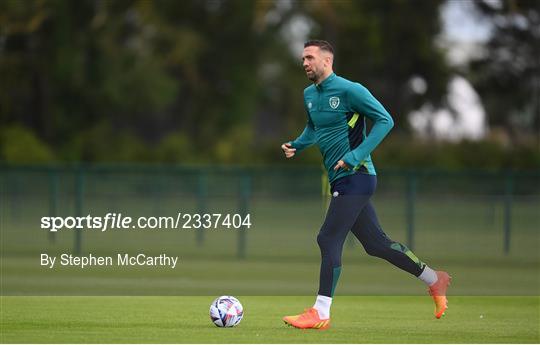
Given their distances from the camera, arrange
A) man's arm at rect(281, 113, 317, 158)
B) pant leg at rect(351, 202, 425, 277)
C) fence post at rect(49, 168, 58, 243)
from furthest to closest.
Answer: fence post at rect(49, 168, 58, 243), man's arm at rect(281, 113, 317, 158), pant leg at rect(351, 202, 425, 277)

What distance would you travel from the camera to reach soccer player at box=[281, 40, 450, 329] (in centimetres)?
1120

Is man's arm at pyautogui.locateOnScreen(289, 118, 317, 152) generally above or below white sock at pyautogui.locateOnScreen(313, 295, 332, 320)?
above

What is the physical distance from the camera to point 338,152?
1138 centimetres

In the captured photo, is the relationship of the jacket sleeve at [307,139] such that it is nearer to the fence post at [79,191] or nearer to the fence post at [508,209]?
the fence post at [79,191]

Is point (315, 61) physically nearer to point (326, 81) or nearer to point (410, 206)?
point (326, 81)

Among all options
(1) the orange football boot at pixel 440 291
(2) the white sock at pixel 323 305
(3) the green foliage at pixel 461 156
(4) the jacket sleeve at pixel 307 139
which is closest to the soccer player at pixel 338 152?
(2) the white sock at pixel 323 305

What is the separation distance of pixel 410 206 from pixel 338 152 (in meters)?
11.9

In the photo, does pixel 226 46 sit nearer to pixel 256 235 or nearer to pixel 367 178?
pixel 256 235

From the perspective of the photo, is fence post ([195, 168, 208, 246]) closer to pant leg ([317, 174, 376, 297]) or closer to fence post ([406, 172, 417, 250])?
fence post ([406, 172, 417, 250])

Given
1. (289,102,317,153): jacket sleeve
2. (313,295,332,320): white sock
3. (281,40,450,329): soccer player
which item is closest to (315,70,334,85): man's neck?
(281,40,450,329): soccer player

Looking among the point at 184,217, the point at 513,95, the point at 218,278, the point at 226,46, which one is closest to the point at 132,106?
the point at 226,46

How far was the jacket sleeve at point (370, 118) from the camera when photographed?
11008 millimetres

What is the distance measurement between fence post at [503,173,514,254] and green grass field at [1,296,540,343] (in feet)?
24.3

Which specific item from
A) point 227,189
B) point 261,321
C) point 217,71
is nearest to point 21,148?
point 217,71
